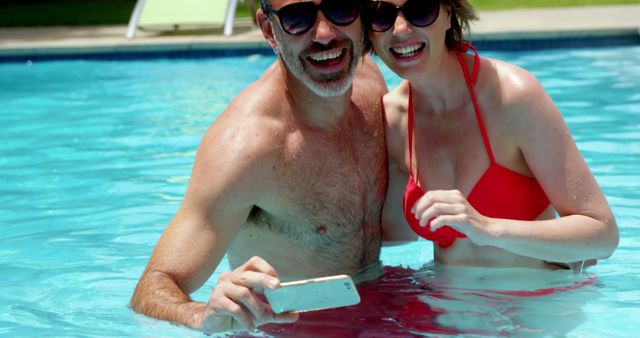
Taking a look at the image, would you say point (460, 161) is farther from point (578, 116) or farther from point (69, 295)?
point (578, 116)

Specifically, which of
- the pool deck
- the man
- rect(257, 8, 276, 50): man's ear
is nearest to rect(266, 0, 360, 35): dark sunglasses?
the man

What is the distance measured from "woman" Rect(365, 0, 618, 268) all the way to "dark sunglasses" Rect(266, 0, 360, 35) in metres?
0.10

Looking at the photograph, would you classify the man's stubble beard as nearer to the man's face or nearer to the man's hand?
the man's face

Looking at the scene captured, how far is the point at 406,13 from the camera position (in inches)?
137

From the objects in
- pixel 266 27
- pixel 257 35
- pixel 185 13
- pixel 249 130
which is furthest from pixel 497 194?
pixel 185 13

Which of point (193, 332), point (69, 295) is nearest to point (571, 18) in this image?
point (69, 295)

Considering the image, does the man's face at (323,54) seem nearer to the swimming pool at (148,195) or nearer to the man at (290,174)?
the man at (290,174)

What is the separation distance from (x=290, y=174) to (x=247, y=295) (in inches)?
35.3

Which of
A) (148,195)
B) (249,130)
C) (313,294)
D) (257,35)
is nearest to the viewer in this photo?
(313,294)

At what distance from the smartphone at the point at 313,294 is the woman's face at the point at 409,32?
3.59ft

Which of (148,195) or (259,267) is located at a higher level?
Result: (259,267)

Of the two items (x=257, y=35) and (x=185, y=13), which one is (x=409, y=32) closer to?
(x=257, y=35)

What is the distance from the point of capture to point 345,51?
3.55 m

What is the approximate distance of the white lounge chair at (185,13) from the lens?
1270 cm
